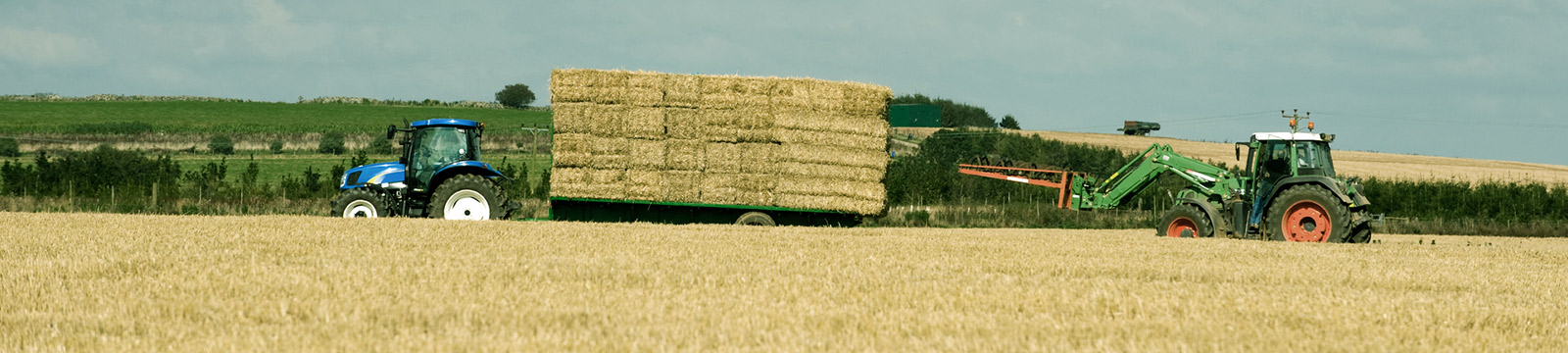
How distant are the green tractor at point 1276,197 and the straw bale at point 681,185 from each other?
6.60 meters

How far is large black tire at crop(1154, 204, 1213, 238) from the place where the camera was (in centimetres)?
Result: 1828

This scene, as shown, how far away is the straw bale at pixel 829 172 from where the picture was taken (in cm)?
1794

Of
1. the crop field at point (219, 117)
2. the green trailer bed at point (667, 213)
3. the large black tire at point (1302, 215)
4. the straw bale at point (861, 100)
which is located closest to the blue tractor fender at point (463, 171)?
the green trailer bed at point (667, 213)

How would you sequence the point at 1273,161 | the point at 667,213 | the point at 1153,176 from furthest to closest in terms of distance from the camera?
the point at 1153,176 → the point at 667,213 → the point at 1273,161

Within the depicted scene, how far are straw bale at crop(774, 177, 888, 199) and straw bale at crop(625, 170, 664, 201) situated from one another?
5.11 ft

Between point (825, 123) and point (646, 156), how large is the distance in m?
2.45

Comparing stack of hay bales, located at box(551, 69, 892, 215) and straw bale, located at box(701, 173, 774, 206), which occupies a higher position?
stack of hay bales, located at box(551, 69, 892, 215)

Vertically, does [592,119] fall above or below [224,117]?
below

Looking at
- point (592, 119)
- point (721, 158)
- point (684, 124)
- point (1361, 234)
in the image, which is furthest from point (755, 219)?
point (1361, 234)

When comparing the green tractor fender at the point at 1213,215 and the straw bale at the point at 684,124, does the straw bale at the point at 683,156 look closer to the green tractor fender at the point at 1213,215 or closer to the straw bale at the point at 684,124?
the straw bale at the point at 684,124

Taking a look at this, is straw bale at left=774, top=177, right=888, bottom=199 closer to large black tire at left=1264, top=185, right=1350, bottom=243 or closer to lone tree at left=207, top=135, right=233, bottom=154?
large black tire at left=1264, top=185, right=1350, bottom=243

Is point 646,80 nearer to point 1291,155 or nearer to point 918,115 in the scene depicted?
point 1291,155

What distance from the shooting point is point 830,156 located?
18.0 meters

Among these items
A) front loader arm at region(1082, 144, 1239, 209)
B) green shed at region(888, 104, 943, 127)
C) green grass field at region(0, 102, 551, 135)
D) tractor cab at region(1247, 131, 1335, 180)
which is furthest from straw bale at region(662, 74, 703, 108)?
green grass field at region(0, 102, 551, 135)
